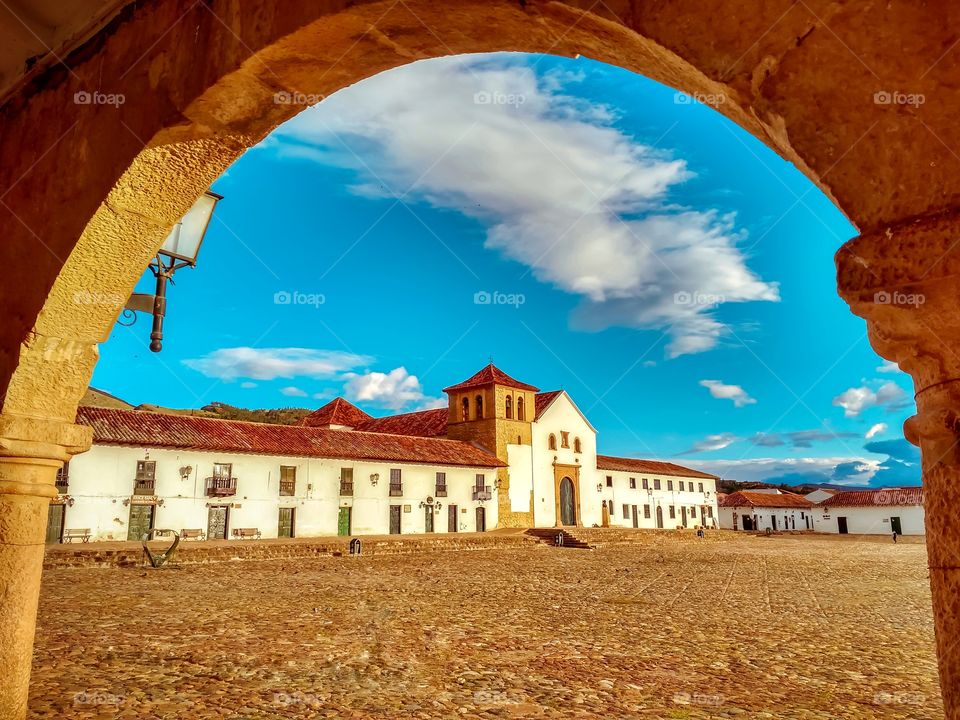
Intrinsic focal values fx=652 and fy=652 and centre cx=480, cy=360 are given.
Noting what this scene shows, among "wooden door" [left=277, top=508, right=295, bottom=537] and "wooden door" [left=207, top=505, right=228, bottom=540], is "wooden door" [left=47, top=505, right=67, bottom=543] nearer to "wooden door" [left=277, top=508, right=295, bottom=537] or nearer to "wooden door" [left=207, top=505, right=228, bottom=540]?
"wooden door" [left=207, top=505, right=228, bottom=540]

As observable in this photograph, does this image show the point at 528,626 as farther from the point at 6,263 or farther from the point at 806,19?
the point at 806,19

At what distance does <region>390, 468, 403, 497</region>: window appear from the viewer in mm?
28359

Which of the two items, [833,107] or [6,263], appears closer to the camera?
[833,107]

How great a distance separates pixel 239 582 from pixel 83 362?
1042 cm

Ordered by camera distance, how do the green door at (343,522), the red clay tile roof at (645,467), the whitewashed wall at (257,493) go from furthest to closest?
the red clay tile roof at (645,467), the green door at (343,522), the whitewashed wall at (257,493)

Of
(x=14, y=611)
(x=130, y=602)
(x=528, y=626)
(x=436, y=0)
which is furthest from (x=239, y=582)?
(x=436, y=0)

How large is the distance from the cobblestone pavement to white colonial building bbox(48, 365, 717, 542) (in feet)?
24.9

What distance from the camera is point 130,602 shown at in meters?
9.32

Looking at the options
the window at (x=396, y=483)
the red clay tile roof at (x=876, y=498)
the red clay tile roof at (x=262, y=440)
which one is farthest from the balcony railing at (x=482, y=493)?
the red clay tile roof at (x=876, y=498)

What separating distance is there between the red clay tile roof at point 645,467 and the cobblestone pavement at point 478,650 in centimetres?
2898

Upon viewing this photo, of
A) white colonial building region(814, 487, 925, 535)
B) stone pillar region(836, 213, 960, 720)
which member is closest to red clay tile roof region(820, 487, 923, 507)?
white colonial building region(814, 487, 925, 535)

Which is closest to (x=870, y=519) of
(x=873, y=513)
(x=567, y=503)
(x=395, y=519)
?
(x=873, y=513)

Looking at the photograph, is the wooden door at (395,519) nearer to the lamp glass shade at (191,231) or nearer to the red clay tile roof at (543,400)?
the red clay tile roof at (543,400)

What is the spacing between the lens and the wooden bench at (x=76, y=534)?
19688mm
